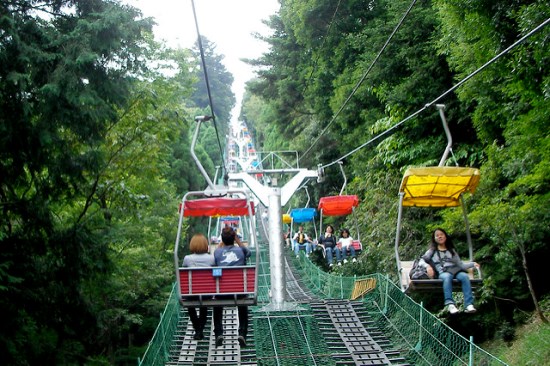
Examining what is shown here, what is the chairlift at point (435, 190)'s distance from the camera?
28.7 ft

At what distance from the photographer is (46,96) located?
29.5ft

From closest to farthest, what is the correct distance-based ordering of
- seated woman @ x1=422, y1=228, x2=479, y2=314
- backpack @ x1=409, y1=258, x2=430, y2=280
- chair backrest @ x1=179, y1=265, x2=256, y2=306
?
chair backrest @ x1=179, y1=265, x2=256, y2=306 → seated woman @ x1=422, y1=228, x2=479, y2=314 → backpack @ x1=409, y1=258, x2=430, y2=280

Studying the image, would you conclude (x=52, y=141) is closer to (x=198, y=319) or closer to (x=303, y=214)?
(x=198, y=319)

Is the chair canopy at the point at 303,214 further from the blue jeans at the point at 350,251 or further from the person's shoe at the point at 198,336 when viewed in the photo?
the person's shoe at the point at 198,336

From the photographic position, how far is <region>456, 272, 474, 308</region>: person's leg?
28.2 feet

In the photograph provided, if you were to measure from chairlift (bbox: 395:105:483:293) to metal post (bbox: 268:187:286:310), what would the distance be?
21.3ft

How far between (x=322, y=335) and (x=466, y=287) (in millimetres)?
5966

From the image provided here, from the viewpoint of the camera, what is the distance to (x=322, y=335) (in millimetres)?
14133

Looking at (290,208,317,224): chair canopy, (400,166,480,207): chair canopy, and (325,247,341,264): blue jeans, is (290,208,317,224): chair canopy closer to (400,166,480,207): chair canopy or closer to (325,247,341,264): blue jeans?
(325,247,341,264): blue jeans

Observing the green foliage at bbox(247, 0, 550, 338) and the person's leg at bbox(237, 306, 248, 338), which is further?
the green foliage at bbox(247, 0, 550, 338)

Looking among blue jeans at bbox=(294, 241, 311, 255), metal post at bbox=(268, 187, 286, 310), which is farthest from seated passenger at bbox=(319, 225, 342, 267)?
blue jeans at bbox=(294, 241, 311, 255)

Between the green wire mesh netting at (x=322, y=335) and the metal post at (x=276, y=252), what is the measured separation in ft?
1.90

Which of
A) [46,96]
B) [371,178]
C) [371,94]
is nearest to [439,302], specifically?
[371,178]

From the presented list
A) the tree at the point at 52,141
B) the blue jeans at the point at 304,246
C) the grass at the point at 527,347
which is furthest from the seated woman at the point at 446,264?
the blue jeans at the point at 304,246
